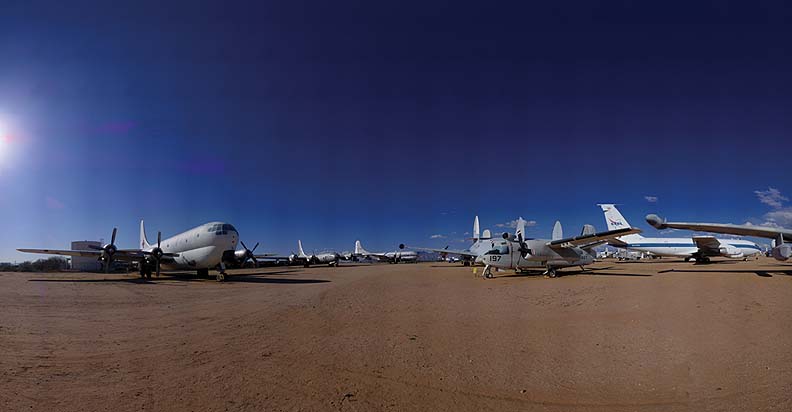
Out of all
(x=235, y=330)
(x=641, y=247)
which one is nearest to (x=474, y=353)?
(x=235, y=330)

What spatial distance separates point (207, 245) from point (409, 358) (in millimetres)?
26036

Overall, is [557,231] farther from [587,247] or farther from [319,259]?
[319,259]

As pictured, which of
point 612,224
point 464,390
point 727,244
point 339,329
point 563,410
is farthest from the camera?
point 612,224

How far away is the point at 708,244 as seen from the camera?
143 feet

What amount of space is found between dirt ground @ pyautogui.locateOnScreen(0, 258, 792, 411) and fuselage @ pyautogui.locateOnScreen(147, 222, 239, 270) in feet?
52.1

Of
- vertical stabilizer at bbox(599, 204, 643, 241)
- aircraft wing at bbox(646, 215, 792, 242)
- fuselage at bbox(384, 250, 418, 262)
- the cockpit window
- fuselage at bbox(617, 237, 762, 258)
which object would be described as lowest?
fuselage at bbox(384, 250, 418, 262)

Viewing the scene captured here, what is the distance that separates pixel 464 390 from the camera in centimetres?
510

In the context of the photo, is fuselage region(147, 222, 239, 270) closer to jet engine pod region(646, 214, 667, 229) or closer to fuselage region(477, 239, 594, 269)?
fuselage region(477, 239, 594, 269)

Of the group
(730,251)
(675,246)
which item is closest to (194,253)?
(675,246)

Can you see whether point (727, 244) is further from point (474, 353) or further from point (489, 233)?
point (474, 353)

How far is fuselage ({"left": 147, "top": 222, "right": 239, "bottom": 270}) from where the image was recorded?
28109mm

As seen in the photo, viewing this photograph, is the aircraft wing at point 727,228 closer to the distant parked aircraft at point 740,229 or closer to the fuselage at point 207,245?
the distant parked aircraft at point 740,229

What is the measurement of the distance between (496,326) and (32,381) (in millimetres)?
8713

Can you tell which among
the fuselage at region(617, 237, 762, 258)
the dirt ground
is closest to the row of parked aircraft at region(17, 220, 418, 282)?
the dirt ground
